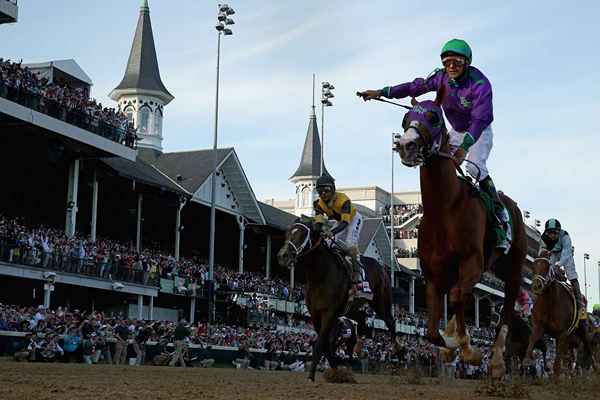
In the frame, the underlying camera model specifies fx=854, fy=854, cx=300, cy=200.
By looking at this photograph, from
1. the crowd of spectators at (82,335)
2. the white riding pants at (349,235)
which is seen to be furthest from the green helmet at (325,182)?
the crowd of spectators at (82,335)

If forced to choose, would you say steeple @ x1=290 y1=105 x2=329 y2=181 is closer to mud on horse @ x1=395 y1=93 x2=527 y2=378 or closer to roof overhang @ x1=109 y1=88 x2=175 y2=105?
roof overhang @ x1=109 y1=88 x2=175 y2=105

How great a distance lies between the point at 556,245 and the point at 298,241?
499cm

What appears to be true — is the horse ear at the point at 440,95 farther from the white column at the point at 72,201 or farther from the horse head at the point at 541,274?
the white column at the point at 72,201

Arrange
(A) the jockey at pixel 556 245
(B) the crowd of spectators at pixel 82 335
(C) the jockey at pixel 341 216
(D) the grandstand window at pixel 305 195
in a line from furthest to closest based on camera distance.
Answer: (D) the grandstand window at pixel 305 195
(B) the crowd of spectators at pixel 82 335
(A) the jockey at pixel 556 245
(C) the jockey at pixel 341 216

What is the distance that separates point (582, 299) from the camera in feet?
54.5

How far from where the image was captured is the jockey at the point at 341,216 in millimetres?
14289

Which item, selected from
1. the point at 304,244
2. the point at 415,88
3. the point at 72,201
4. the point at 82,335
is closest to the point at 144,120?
the point at 72,201

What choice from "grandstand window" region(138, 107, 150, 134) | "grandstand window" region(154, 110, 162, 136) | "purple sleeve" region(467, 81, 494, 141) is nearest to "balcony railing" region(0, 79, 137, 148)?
"grandstand window" region(138, 107, 150, 134)

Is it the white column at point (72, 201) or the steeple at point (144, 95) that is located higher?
the steeple at point (144, 95)

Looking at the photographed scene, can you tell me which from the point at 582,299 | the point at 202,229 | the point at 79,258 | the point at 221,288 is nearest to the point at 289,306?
the point at 221,288

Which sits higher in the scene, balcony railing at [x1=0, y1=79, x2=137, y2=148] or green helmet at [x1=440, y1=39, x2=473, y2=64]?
balcony railing at [x1=0, y1=79, x2=137, y2=148]

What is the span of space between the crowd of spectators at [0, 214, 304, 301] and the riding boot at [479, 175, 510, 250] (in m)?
23.1

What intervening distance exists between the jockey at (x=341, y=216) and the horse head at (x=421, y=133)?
209 inches

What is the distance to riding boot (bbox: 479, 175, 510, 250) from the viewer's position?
9.49 metres
